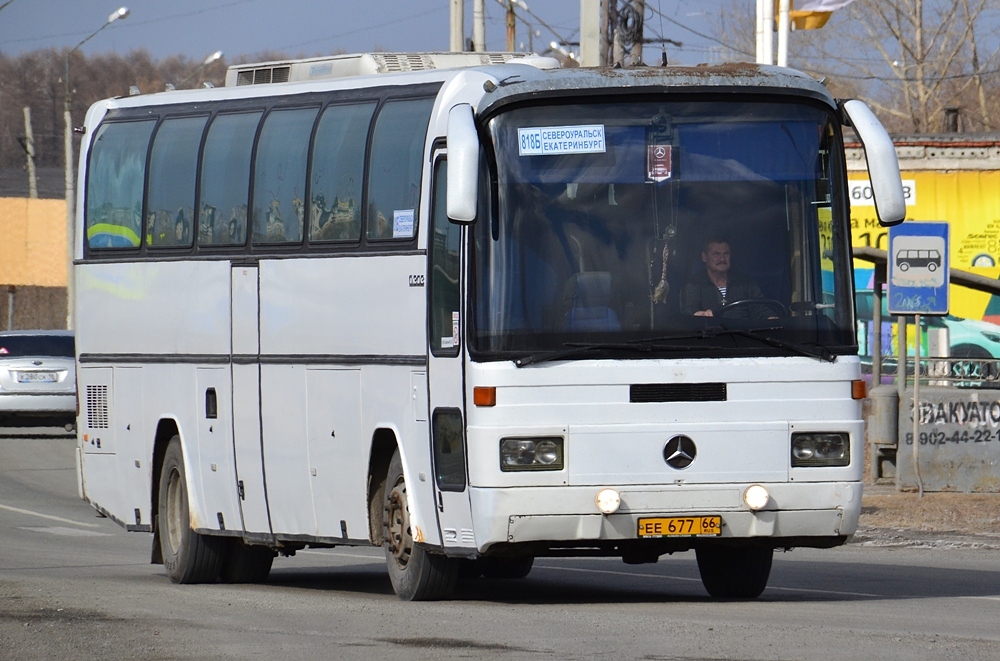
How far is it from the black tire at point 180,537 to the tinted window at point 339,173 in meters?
2.81

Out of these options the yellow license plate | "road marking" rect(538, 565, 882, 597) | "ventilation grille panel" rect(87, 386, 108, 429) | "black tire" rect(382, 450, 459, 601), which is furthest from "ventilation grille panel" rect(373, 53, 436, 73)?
"road marking" rect(538, 565, 882, 597)

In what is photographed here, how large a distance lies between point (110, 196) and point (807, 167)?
6.47m

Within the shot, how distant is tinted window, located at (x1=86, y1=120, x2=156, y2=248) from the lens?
593 inches

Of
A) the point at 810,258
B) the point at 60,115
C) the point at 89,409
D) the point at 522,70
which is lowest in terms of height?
the point at 89,409

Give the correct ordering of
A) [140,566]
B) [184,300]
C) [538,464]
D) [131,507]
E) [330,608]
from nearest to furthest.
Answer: [538,464]
[330,608]
[184,300]
[131,507]
[140,566]

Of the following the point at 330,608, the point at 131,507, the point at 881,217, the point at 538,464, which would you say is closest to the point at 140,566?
the point at 131,507

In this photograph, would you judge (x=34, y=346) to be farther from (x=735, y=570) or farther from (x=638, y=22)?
(x=735, y=570)

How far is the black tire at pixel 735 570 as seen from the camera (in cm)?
1223

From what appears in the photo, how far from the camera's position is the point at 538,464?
10570 mm

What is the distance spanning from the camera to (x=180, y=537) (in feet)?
48.4

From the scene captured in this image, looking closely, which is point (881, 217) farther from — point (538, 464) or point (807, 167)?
point (538, 464)

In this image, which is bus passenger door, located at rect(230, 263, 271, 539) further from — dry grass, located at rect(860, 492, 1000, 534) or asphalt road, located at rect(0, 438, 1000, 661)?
dry grass, located at rect(860, 492, 1000, 534)

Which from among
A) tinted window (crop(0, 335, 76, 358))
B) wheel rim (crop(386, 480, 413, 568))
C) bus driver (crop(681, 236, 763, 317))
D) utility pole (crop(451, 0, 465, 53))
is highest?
utility pole (crop(451, 0, 465, 53))

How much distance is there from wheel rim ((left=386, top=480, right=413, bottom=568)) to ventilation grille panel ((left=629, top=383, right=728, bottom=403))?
1765 millimetres
